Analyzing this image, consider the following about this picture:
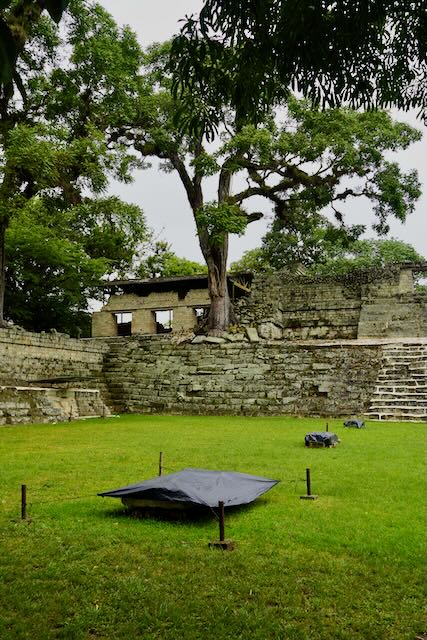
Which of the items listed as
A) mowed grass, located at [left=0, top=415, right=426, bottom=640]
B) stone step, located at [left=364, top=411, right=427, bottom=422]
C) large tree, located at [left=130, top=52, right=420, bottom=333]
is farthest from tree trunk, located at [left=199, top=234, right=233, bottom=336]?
mowed grass, located at [left=0, top=415, right=426, bottom=640]

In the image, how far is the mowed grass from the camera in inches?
126

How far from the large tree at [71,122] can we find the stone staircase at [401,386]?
916 cm

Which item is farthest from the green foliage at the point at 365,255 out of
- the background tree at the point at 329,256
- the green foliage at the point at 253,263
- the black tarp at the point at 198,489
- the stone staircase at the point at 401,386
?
the black tarp at the point at 198,489

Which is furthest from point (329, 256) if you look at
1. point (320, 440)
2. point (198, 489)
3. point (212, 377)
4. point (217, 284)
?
point (198, 489)

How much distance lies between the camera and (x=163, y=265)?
1305 inches

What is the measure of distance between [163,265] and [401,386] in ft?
67.0

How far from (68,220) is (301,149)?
30.1ft

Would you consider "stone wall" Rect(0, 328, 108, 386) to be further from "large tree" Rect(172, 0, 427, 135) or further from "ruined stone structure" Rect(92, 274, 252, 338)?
"large tree" Rect(172, 0, 427, 135)

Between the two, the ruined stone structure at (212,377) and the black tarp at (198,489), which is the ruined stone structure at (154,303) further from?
the black tarp at (198,489)

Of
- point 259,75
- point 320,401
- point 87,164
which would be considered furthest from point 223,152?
point 259,75

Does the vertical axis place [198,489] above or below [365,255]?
below

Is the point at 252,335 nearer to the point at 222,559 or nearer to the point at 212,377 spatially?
the point at 212,377

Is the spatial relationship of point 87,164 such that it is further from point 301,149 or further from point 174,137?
point 301,149

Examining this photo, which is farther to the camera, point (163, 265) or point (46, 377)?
point (163, 265)
